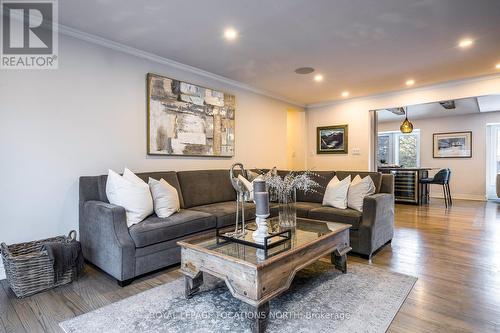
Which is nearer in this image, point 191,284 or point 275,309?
point 275,309

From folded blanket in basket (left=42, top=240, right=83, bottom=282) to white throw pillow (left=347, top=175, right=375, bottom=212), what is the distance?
2.93m

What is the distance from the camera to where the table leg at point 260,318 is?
1580 mm

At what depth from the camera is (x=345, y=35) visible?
9.58 feet

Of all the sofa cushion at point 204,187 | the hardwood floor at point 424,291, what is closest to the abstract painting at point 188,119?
the sofa cushion at point 204,187

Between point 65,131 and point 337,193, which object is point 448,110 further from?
point 65,131

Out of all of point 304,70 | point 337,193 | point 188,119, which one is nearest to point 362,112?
point 304,70

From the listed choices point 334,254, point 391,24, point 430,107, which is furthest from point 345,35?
point 430,107

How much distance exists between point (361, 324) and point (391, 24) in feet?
8.86

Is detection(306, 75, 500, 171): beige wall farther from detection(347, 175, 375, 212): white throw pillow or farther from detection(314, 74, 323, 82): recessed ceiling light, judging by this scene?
detection(347, 175, 375, 212): white throw pillow

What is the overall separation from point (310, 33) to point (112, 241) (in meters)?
2.80

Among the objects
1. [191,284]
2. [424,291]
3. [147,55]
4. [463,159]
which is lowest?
[424,291]

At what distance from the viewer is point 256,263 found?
1.60 metres

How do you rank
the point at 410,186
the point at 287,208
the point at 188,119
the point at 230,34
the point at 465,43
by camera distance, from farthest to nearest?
the point at 410,186, the point at 188,119, the point at 465,43, the point at 230,34, the point at 287,208

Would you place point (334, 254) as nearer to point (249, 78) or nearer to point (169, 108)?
point (169, 108)
